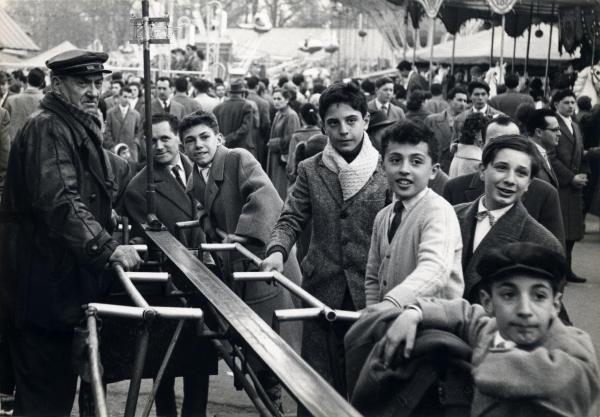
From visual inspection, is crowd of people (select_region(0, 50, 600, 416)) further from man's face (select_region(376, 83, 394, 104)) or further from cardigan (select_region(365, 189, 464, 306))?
man's face (select_region(376, 83, 394, 104))

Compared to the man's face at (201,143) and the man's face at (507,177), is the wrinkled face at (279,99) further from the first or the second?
the man's face at (507,177)

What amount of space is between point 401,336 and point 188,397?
2502 mm

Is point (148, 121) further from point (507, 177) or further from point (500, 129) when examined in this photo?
point (507, 177)

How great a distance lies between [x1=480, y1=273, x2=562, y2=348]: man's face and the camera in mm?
3031

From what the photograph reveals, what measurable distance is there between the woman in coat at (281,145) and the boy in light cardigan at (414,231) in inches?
396

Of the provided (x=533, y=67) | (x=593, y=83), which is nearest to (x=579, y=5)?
(x=593, y=83)

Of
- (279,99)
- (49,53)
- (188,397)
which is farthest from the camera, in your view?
(49,53)

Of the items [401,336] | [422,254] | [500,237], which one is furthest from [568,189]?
[401,336]

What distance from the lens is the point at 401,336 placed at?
10.6 ft

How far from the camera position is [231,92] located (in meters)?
16.5

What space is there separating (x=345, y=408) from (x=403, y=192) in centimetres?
161

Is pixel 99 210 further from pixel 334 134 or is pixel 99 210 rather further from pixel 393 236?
pixel 393 236

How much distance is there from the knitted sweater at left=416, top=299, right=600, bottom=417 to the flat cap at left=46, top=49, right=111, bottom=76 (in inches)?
119

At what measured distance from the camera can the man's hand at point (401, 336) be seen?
3.22m
